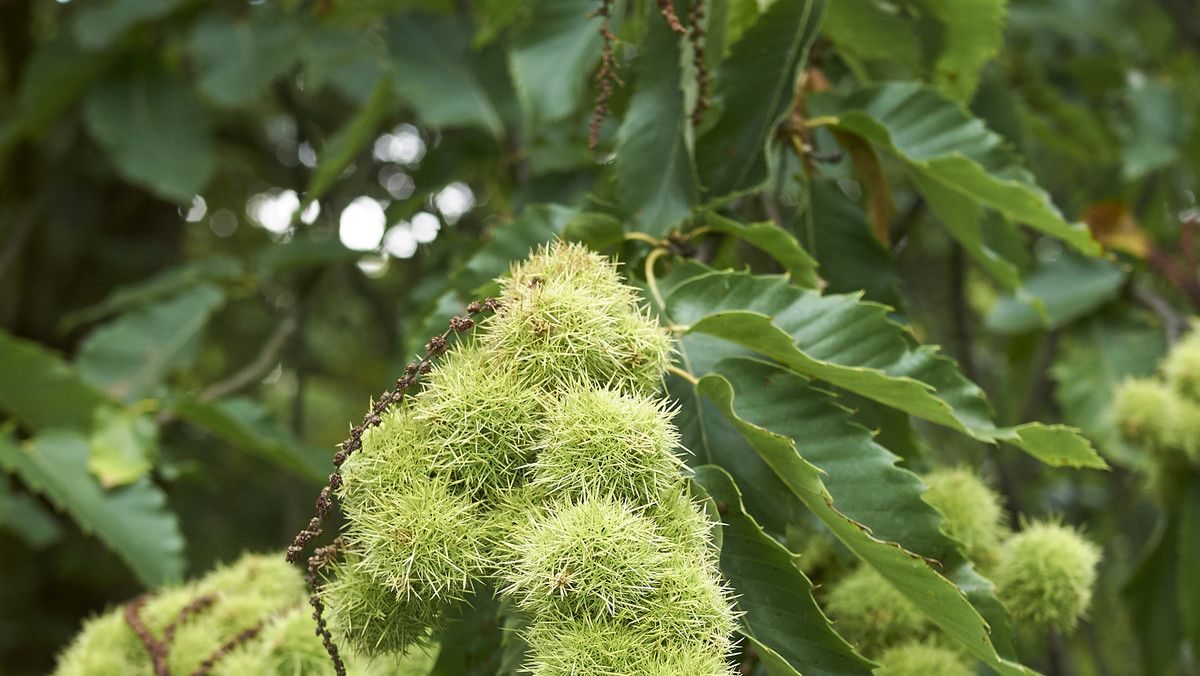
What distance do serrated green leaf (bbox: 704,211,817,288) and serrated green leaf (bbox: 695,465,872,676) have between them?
0.36 m

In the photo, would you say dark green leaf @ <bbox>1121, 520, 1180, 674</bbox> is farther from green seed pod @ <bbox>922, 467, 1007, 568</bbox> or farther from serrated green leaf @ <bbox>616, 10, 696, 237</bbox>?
serrated green leaf @ <bbox>616, 10, 696, 237</bbox>

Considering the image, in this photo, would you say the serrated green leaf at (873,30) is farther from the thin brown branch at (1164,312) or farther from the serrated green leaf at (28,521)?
the serrated green leaf at (28,521)

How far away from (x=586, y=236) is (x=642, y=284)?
13 centimetres

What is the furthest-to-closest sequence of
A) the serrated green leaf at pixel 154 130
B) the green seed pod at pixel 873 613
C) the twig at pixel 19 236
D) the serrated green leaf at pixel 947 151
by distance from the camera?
the twig at pixel 19 236, the serrated green leaf at pixel 154 130, the serrated green leaf at pixel 947 151, the green seed pod at pixel 873 613

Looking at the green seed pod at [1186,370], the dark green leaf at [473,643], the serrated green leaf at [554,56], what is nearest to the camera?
the dark green leaf at [473,643]

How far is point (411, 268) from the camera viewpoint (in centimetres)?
380

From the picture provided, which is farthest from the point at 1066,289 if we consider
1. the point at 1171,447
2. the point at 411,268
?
the point at 411,268

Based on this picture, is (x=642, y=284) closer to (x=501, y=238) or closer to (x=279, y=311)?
(x=501, y=238)

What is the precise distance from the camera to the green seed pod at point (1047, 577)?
3.65 ft

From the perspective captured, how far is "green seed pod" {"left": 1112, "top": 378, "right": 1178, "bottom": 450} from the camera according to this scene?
1.71 metres

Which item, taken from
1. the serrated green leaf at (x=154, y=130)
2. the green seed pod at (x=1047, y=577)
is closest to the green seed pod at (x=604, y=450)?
the green seed pod at (x=1047, y=577)

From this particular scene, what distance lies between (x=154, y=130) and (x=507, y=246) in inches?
87.9

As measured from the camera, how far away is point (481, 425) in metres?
0.71

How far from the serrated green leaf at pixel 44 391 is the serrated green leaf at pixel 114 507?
11 centimetres
